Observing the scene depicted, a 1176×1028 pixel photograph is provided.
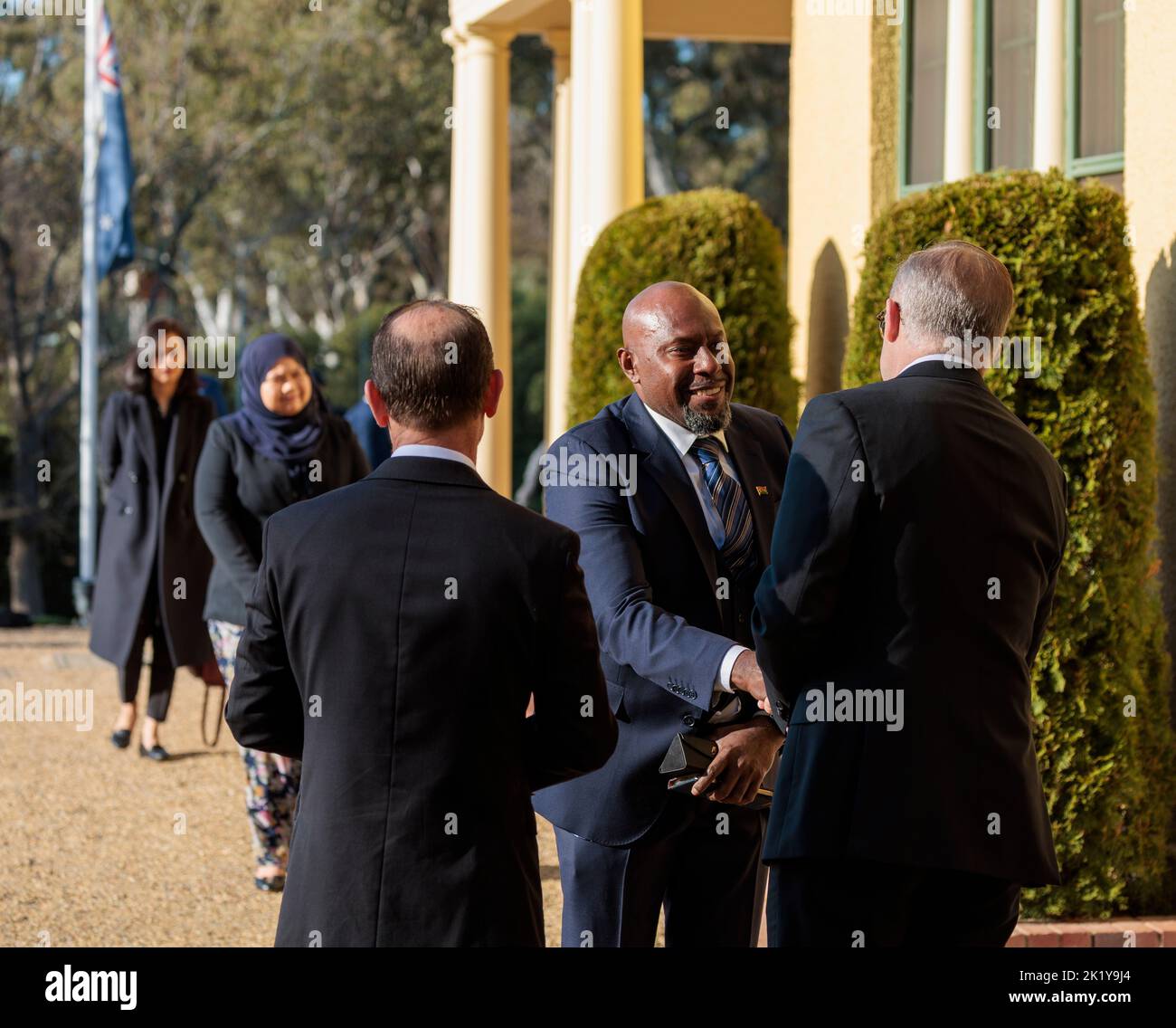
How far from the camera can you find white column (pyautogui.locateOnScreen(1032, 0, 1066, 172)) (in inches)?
329

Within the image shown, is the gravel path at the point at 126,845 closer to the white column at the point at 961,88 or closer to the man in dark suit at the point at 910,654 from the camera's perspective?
the man in dark suit at the point at 910,654

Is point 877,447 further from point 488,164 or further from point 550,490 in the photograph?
point 488,164

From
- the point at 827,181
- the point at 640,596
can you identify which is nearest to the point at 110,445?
the point at 827,181

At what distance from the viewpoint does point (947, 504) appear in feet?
10.7

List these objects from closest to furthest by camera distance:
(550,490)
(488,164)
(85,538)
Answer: (550,490) → (488,164) → (85,538)

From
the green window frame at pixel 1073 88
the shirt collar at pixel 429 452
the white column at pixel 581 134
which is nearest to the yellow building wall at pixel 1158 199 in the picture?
the green window frame at pixel 1073 88

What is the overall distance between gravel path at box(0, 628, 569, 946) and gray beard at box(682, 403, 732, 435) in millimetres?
3063

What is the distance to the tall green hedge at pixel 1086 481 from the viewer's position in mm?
6316

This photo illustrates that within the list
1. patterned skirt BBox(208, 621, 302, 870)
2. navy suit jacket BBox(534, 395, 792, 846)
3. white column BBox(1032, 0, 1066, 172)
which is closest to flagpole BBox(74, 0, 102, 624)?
patterned skirt BBox(208, 621, 302, 870)

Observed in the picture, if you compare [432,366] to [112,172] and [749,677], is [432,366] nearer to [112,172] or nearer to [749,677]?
[749,677]

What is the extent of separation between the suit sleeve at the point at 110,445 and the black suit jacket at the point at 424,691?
23.0 ft

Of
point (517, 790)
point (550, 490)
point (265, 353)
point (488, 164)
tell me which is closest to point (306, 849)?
point (517, 790)
